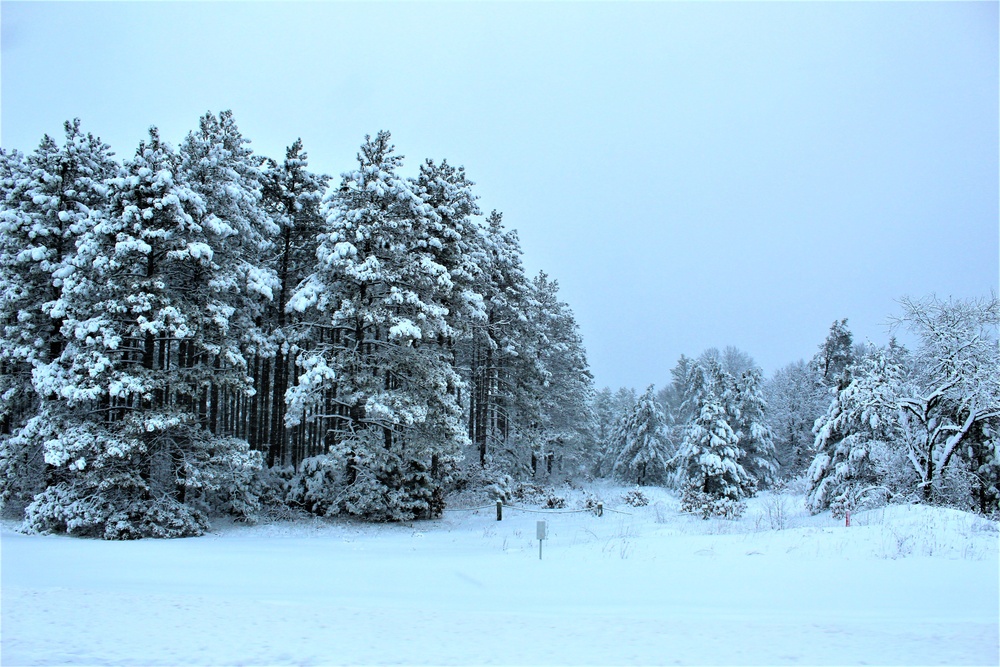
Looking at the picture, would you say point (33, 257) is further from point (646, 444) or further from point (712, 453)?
point (646, 444)

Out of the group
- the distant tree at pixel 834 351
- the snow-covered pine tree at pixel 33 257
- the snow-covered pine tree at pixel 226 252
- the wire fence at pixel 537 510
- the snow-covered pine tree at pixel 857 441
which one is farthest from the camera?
the distant tree at pixel 834 351

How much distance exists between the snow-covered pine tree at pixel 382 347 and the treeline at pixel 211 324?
8cm

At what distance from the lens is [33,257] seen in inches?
778

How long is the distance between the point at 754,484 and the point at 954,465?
23780 mm

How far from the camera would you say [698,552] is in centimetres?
1296

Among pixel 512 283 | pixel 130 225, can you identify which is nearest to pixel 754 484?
pixel 512 283

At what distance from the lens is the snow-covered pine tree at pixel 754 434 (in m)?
43.1

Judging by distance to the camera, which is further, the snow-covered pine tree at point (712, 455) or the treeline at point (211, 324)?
the snow-covered pine tree at point (712, 455)

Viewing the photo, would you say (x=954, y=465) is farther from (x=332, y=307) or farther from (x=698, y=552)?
(x=332, y=307)

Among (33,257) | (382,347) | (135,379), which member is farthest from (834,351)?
(33,257)

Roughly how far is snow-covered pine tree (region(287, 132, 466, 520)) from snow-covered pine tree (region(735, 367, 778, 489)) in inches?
1126

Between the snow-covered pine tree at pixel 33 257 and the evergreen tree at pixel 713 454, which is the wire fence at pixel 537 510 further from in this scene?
the snow-covered pine tree at pixel 33 257

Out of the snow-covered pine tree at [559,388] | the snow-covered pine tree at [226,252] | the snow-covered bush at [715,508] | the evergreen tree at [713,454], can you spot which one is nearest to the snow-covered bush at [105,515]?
the snow-covered pine tree at [226,252]

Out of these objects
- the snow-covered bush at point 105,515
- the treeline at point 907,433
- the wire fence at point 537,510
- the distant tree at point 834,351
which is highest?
the distant tree at point 834,351
